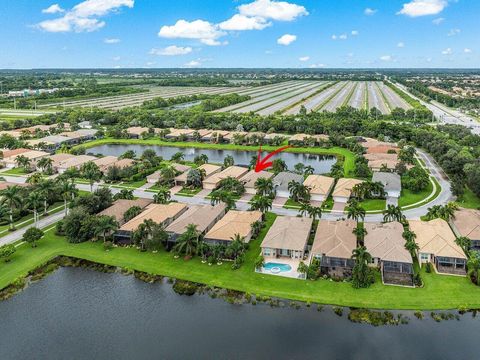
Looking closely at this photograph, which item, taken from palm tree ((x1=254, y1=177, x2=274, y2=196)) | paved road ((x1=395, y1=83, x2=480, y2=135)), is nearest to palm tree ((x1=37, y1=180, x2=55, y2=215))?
palm tree ((x1=254, y1=177, x2=274, y2=196))

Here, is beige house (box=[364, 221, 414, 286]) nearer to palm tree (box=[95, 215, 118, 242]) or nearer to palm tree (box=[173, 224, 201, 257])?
palm tree (box=[173, 224, 201, 257])

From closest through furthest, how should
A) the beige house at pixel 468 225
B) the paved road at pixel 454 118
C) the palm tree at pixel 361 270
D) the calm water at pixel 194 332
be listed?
the calm water at pixel 194 332
the palm tree at pixel 361 270
the beige house at pixel 468 225
the paved road at pixel 454 118

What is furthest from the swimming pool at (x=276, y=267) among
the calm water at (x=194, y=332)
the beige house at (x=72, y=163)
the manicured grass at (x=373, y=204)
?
the beige house at (x=72, y=163)


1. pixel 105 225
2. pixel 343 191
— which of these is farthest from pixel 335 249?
pixel 105 225

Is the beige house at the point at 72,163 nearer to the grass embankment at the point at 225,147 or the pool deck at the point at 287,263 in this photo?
the grass embankment at the point at 225,147

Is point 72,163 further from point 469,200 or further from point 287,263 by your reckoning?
point 469,200

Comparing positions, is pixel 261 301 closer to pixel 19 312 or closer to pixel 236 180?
pixel 19 312

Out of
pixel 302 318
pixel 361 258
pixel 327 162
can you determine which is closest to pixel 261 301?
pixel 302 318
